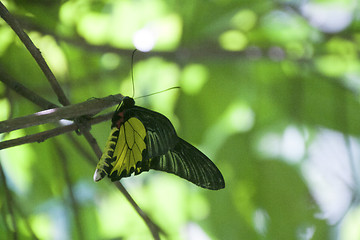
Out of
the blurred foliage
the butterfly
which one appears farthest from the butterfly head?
the blurred foliage

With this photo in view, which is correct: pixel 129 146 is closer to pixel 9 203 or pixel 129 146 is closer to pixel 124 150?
pixel 124 150

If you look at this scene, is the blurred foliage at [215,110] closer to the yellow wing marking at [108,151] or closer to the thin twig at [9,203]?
the thin twig at [9,203]

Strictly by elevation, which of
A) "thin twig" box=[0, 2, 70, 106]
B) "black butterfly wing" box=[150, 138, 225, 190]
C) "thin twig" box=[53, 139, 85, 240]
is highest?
"thin twig" box=[0, 2, 70, 106]

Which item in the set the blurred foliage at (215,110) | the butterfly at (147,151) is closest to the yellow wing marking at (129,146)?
the butterfly at (147,151)

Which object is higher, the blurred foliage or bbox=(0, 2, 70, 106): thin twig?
bbox=(0, 2, 70, 106): thin twig

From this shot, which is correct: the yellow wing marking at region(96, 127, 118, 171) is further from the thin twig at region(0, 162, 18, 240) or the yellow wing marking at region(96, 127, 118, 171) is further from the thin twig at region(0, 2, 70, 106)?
the thin twig at region(0, 162, 18, 240)

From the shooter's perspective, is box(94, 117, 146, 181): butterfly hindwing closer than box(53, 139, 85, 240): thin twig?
Yes
